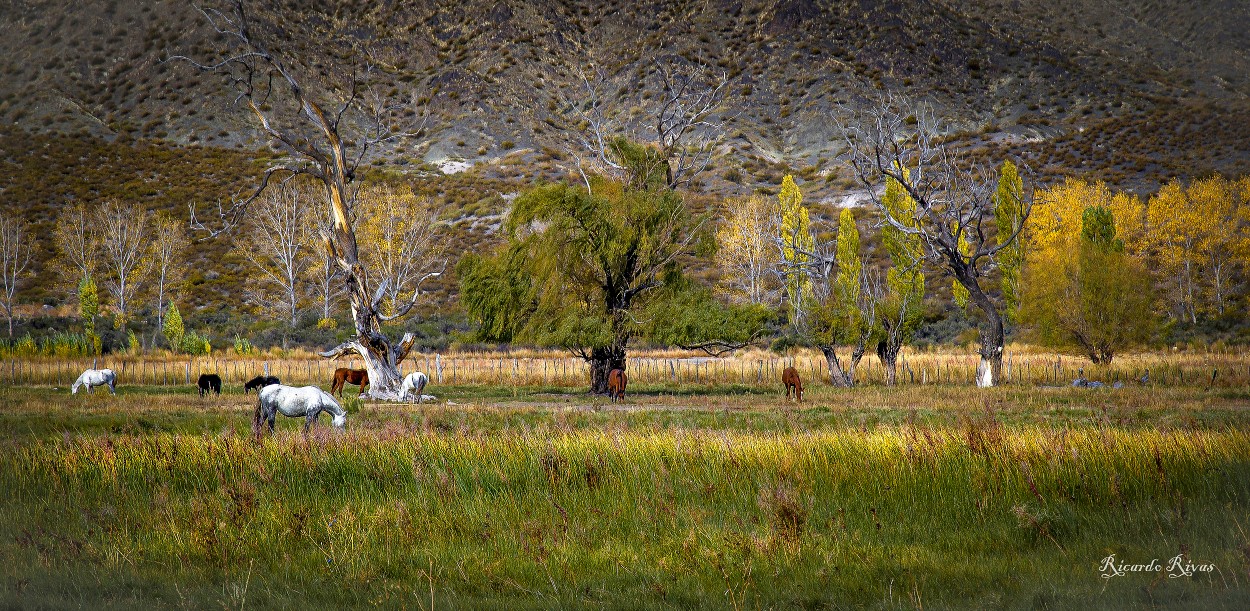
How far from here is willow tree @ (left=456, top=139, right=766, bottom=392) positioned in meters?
29.5

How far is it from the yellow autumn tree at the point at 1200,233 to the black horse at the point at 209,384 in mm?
64128

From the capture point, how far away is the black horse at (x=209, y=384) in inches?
1107

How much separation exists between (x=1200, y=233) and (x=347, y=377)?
67299mm

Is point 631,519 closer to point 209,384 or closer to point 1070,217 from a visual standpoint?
point 209,384

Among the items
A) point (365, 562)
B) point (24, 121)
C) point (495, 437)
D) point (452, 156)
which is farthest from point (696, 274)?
point (24, 121)

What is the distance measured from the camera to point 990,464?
11.2 metres

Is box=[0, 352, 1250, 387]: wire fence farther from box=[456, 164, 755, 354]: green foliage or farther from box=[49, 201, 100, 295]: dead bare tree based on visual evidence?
box=[49, 201, 100, 295]: dead bare tree

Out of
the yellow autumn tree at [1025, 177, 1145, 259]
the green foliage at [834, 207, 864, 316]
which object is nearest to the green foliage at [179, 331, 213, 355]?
the green foliage at [834, 207, 864, 316]

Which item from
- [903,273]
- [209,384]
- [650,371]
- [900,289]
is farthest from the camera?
[650,371]

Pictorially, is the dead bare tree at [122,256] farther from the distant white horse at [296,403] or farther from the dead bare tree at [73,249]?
the distant white horse at [296,403]

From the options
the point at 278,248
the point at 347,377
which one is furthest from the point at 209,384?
the point at 278,248

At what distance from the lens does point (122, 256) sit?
62312 mm

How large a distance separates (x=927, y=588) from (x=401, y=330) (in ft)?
179

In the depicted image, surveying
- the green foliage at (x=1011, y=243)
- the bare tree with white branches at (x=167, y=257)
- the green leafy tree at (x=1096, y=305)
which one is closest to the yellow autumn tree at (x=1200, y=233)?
the green foliage at (x=1011, y=243)
